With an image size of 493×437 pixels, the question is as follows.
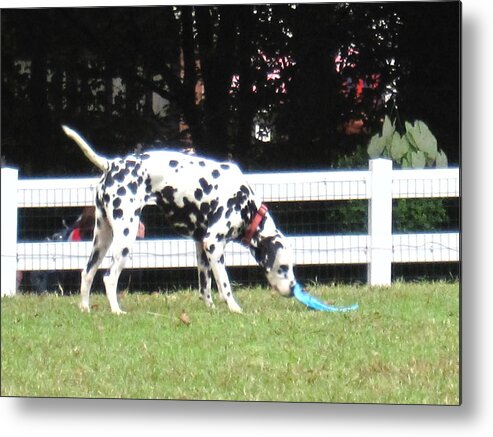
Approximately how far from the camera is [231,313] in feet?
17.0

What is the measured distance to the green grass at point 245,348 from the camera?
493 cm

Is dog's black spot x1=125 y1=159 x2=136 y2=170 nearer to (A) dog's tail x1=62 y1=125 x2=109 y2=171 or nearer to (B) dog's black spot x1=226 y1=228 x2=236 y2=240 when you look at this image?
(A) dog's tail x1=62 y1=125 x2=109 y2=171

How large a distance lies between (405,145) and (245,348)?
976mm

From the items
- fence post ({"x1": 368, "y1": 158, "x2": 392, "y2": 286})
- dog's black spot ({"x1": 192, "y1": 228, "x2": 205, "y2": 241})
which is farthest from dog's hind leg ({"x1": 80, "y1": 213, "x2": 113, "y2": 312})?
fence post ({"x1": 368, "y1": 158, "x2": 392, "y2": 286})

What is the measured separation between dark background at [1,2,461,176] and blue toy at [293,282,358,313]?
478 mm

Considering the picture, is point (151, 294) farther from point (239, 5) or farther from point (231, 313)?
point (239, 5)

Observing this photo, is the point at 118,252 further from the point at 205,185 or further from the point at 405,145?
the point at 405,145

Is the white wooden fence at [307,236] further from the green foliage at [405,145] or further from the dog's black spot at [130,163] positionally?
the dog's black spot at [130,163]

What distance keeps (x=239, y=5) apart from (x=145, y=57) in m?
0.44

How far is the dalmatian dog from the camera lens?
17.0 feet

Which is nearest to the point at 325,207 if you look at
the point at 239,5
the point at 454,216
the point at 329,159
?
the point at 329,159

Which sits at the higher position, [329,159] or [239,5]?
[239,5]

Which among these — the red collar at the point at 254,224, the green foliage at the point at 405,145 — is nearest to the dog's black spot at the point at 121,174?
the red collar at the point at 254,224

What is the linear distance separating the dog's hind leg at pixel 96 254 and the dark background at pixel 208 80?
0.77 feet
